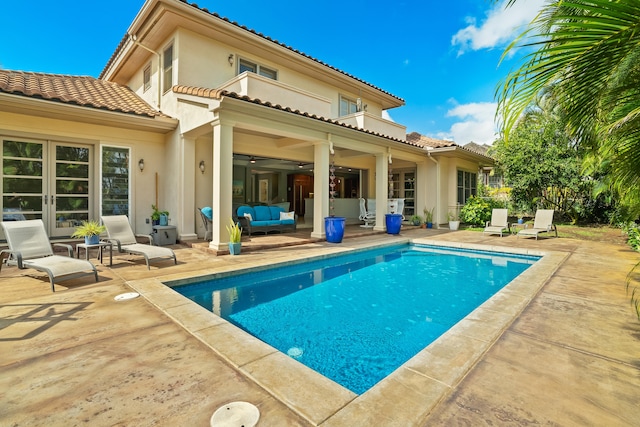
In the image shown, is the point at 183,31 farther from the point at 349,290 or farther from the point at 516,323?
the point at 516,323

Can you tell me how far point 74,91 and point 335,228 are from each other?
28.2 ft

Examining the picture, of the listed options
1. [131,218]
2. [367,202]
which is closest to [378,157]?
[367,202]

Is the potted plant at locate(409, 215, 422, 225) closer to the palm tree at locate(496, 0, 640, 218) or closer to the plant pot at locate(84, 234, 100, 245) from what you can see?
the palm tree at locate(496, 0, 640, 218)

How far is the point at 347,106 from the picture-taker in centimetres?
1439

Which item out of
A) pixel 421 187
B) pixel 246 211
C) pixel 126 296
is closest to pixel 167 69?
pixel 246 211

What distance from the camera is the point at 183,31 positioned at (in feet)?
29.4

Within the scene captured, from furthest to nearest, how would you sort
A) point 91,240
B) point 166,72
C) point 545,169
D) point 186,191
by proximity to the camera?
point 545,169 < point 166,72 < point 186,191 < point 91,240

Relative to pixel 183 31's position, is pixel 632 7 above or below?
below

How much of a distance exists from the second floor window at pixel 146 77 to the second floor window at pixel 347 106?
7700 millimetres

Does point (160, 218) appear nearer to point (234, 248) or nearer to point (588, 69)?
point (234, 248)

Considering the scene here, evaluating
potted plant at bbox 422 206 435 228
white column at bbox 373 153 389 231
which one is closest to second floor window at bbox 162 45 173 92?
white column at bbox 373 153 389 231

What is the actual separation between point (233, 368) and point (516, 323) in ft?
10.2

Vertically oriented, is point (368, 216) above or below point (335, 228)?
above

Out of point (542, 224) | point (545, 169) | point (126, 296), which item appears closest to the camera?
point (126, 296)
